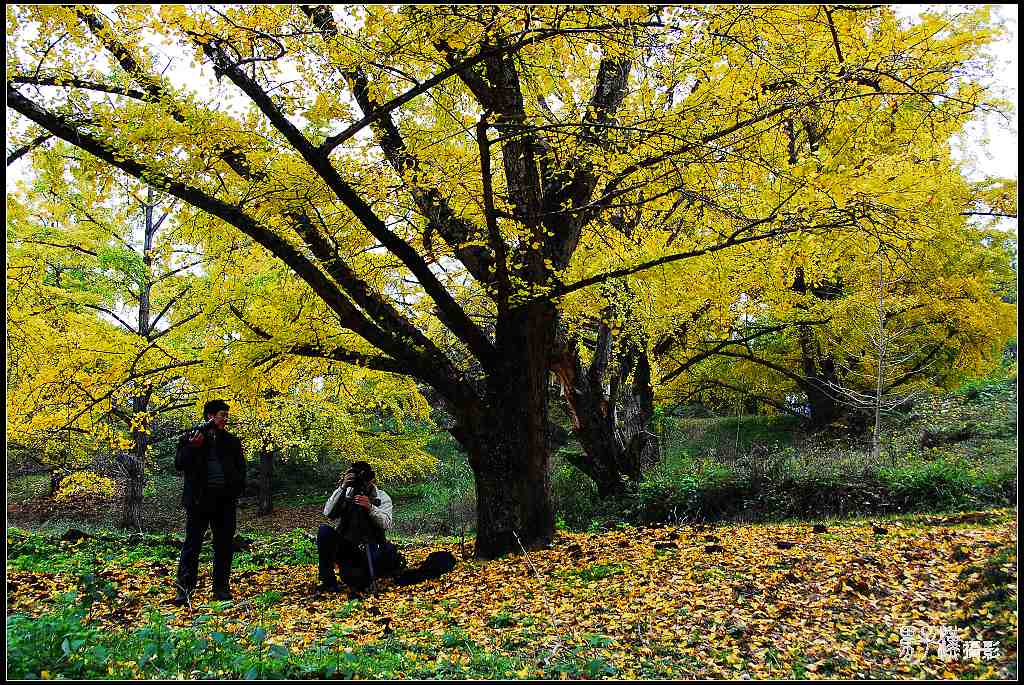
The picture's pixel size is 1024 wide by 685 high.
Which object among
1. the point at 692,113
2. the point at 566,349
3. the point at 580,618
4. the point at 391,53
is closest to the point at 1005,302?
the point at 566,349

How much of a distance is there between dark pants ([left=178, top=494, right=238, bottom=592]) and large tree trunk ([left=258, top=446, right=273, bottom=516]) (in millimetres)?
14144

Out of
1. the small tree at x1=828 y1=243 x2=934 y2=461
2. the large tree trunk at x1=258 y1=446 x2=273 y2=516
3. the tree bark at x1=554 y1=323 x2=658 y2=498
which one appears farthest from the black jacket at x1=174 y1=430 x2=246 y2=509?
the large tree trunk at x1=258 y1=446 x2=273 y2=516

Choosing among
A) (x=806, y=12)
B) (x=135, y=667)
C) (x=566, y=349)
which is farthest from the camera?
(x=566, y=349)

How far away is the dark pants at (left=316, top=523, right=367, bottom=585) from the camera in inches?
206

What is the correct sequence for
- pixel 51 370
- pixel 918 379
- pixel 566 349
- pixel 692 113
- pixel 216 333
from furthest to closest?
1. pixel 918 379
2. pixel 566 349
3. pixel 216 333
4. pixel 51 370
5. pixel 692 113

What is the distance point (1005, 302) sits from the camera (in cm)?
1205

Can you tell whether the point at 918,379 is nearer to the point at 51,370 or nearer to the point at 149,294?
the point at 51,370

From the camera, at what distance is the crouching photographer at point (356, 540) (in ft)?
17.1

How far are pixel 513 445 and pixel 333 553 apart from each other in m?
1.94

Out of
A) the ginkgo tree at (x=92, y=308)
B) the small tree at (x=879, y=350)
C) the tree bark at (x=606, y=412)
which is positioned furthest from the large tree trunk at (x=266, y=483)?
the small tree at (x=879, y=350)

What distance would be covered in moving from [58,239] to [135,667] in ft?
32.8

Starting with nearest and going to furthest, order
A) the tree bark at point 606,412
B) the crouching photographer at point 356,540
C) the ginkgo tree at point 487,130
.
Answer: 1. the ginkgo tree at point 487,130
2. the crouching photographer at point 356,540
3. the tree bark at point 606,412

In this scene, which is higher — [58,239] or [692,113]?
[58,239]

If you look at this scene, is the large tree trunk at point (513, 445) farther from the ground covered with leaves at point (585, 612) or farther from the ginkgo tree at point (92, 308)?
the ginkgo tree at point (92, 308)
